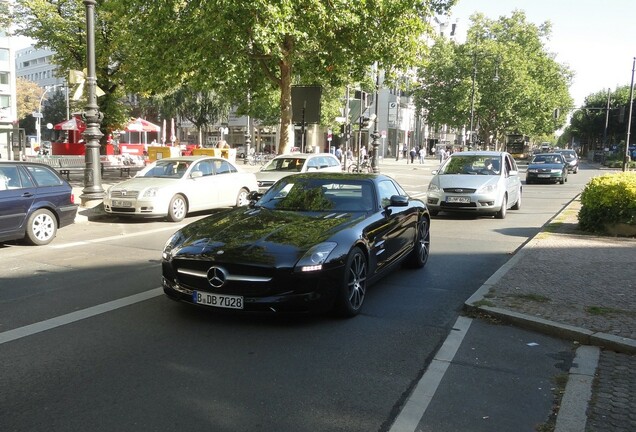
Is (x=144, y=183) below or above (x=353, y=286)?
above

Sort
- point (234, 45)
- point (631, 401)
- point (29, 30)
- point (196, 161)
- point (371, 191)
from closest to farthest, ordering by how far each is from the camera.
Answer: point (631, 401) < point (371, 191) < point (196, 161) < point (234, 45) < point (29, 30)

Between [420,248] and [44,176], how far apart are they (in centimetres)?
674

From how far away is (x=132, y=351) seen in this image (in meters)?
4.52

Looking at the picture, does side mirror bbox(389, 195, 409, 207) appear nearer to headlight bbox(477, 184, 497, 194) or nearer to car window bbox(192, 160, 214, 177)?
headlight bbox(477, 184, 497, 194)

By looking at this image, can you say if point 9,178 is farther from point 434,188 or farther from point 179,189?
point 434,188

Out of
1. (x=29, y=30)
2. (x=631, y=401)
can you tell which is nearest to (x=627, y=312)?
(x=631, y=401)

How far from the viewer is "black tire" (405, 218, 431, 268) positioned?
7.89 metres

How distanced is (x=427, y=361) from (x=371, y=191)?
9.00ft

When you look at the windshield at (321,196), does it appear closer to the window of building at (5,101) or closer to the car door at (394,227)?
the car door at (394,227)

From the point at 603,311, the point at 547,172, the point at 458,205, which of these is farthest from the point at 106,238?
the point at 547,172

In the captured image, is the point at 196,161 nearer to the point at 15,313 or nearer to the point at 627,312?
the point at 15,313

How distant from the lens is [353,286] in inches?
218

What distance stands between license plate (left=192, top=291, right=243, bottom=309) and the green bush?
8.59 metres

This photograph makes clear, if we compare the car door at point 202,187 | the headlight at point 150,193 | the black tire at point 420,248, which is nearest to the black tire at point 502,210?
the black tire at point 420,248
